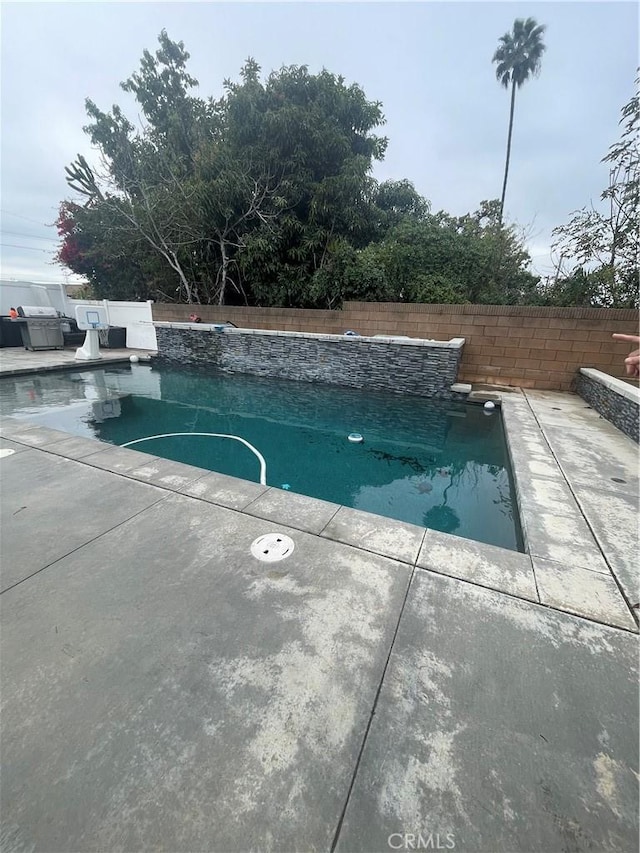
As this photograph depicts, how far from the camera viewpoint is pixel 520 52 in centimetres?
1655

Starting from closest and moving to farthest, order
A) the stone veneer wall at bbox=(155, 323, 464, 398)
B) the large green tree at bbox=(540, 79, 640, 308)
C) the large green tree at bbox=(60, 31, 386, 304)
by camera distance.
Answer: the large green tree at bbox=(540, 79, 640, 308) < the stone veneer wall at bbox=(155, 323, 464, 398) < the large green tree at bbox=(60, 31, 386, 304)

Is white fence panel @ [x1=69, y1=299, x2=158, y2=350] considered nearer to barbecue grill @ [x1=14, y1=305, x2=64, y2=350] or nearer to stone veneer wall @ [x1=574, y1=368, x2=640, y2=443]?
barbecue grill @ [x1=14, y1=305, x2=64, y2=350]

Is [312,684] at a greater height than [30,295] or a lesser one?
lesser

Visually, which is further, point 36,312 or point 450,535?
Result: point 36,312

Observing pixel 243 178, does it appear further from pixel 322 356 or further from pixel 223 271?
pixel 322 356

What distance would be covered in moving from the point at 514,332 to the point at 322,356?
3.96m

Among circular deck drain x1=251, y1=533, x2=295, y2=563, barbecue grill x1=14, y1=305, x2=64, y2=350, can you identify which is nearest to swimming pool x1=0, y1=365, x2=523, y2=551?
circular deck drain x1=251, y1=533, x2=295, y2=563

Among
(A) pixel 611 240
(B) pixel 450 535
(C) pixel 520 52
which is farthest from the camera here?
(C) pixel 520 52

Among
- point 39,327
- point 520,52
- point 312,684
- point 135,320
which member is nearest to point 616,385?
point 312,684

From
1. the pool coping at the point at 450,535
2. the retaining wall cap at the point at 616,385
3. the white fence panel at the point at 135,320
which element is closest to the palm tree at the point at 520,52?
the retaining wall cap at the point at 616,385

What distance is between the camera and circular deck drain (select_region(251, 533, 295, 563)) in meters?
1.92

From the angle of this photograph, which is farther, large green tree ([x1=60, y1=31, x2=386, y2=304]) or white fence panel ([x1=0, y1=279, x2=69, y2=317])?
white fence panel ([x1=0, y1=279, x2=69, y2=317])

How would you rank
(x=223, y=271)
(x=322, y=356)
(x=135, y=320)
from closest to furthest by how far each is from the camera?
(x=322, y=356), (x=223, y=271), (x=135, y=320)

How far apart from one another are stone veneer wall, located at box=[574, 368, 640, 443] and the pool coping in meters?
1.54
